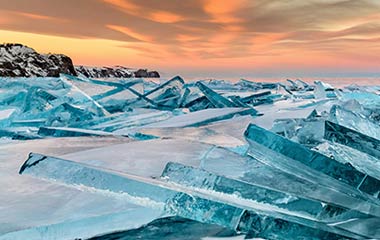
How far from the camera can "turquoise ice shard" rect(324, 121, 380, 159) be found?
0.81 meters

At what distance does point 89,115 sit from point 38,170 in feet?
3.37

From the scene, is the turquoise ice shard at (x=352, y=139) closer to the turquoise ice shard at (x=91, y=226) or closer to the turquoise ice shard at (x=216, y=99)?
the turquoise ice shard at (x=91, y=226)

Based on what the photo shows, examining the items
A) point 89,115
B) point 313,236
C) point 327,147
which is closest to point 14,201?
point 313,236

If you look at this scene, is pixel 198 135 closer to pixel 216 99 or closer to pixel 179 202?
pixel 179 202

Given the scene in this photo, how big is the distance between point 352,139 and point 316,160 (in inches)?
7.1

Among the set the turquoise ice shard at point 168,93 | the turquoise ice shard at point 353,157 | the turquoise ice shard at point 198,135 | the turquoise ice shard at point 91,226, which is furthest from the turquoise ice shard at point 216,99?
the turquoise ice shard at point 91,226

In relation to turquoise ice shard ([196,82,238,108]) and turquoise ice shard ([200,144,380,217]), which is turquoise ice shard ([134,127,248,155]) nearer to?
turquoise ice shard ([200,144,380,217])

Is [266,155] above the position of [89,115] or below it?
above

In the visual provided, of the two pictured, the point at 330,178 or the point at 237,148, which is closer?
the point at 330,178

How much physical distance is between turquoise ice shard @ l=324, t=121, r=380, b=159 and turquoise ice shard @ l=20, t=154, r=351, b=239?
0.33 meters

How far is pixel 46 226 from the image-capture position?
21.2 inches

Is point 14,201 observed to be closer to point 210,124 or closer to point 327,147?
point 327,147

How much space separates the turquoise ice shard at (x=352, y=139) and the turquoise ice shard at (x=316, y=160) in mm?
143

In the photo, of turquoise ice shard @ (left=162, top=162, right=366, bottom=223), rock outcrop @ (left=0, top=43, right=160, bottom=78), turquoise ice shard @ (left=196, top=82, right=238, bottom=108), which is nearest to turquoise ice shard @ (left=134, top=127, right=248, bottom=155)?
turquoise ice shard @ (left=162, top=162, right=366, bottom=223)
